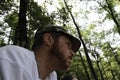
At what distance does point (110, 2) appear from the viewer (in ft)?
92.4

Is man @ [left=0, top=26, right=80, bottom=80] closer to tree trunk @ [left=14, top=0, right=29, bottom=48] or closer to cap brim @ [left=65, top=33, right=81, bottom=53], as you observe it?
cap brim @ [left=65, top=33, right=81, bottom=53]

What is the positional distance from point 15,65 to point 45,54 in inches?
18.8

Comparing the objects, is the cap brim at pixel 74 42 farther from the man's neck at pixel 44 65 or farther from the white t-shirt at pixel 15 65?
the white t-shirt at pixel 15 65

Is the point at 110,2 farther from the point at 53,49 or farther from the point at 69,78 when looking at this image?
the point at 53,49

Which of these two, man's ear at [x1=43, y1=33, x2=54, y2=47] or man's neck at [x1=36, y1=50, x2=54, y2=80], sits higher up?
man's ear at [x1=43, y1=33, x2=54, y2=47]

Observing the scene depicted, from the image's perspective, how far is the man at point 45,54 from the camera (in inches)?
59.6

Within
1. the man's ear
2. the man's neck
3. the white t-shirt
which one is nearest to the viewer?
the white t-shirt

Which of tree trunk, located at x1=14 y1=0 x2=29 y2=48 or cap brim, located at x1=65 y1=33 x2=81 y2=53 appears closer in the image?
cap brim, located at x1=65 y1=33 x2=81 y2=53

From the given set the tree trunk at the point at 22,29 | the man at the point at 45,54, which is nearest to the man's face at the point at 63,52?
the man at the point at 45,54

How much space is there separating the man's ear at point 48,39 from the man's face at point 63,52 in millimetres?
32

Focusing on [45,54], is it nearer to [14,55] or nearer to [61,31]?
[61,31]

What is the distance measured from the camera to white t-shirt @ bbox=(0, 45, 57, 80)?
1.46m

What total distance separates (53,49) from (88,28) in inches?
1468

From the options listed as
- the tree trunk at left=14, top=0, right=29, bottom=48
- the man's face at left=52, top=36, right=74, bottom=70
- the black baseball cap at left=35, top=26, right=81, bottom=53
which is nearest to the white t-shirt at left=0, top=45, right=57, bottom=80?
the man's face at left=52, top=36, right=74, bottom=70
